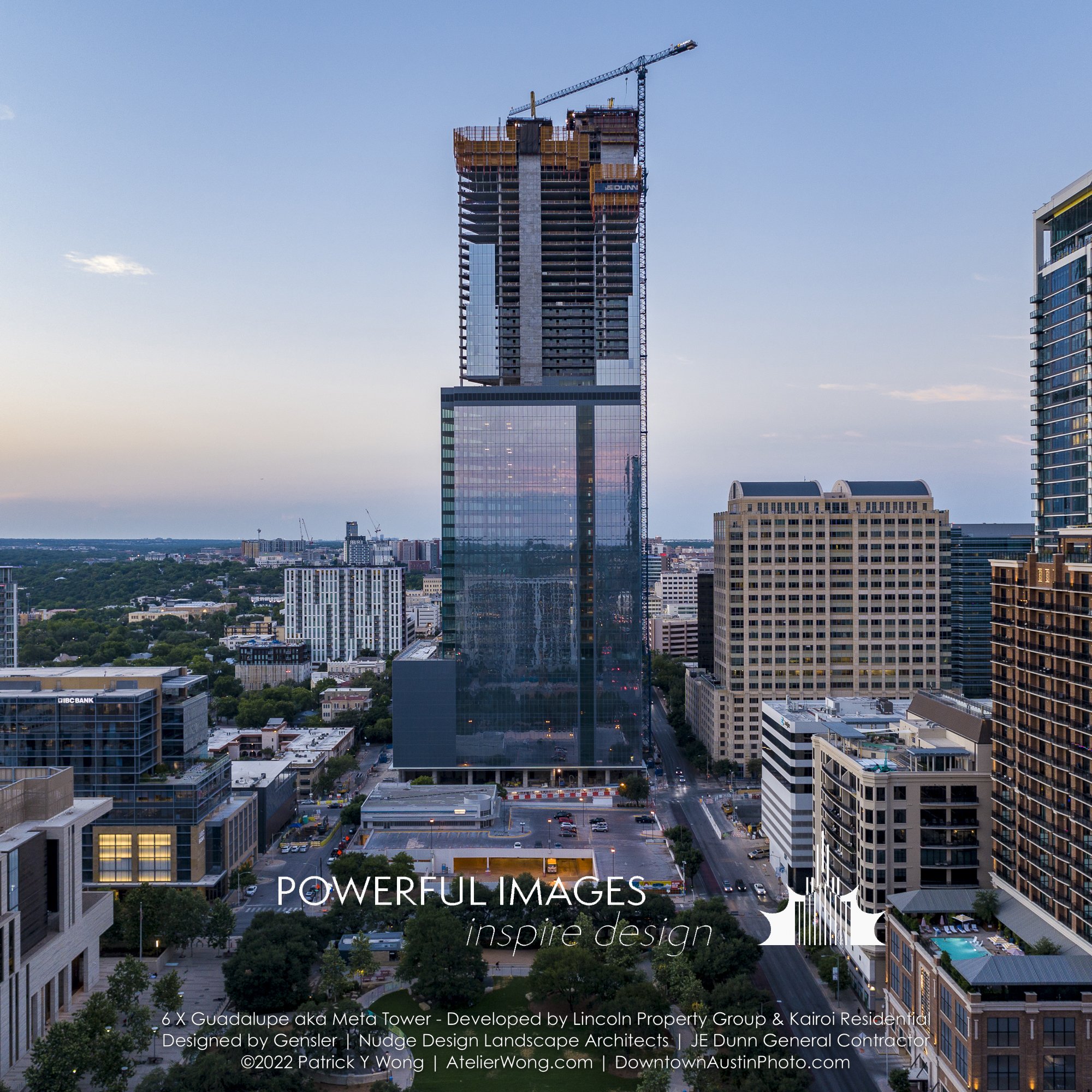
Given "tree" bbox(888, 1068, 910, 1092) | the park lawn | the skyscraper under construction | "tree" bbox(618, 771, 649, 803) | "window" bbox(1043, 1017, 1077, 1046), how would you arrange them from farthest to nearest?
the skyscraper under construction → "tree" bbox(618, 771, 649, 803) → the park lawn → "tree" bbox(888, 1068, 910, 1092) → "window" bbox(1043, 1017, 1077, 1046)

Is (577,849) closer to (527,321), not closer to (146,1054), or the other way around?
(146,1054)

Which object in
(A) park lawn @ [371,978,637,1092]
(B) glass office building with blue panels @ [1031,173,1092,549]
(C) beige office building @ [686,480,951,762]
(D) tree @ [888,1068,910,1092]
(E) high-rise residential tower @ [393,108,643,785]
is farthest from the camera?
(C) beige office building @ [686,480,951,762]

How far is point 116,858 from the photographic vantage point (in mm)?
75688

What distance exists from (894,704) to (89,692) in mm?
70375

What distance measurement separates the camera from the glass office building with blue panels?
280 ft

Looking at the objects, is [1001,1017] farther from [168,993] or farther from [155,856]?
[155,856]

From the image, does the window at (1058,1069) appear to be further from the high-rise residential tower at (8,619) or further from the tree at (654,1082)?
the high-rise residential tower at (8,619)

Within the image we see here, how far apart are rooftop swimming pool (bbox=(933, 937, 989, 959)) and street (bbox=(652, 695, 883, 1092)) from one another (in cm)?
790

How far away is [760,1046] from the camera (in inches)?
1829

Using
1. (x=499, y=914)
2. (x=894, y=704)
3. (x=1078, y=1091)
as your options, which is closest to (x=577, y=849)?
(x=499, y=914)

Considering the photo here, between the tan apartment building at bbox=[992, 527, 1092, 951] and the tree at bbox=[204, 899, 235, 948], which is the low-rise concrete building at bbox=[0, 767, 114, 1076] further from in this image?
the tan apartment building at bbox=[992, 527, 1092, 951]

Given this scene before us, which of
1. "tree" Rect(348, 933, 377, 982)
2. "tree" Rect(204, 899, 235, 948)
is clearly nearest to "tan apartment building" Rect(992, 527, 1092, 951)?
"tree" Rect(348, 933, 377, 982)

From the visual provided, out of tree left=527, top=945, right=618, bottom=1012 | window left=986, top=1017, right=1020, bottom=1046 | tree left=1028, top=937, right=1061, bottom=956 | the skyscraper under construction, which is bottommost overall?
tree left=527, top=945, right=618, bottom=1012

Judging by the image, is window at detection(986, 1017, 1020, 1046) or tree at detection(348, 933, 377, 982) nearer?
window at detection(986, 1017, 1020, 1046)
